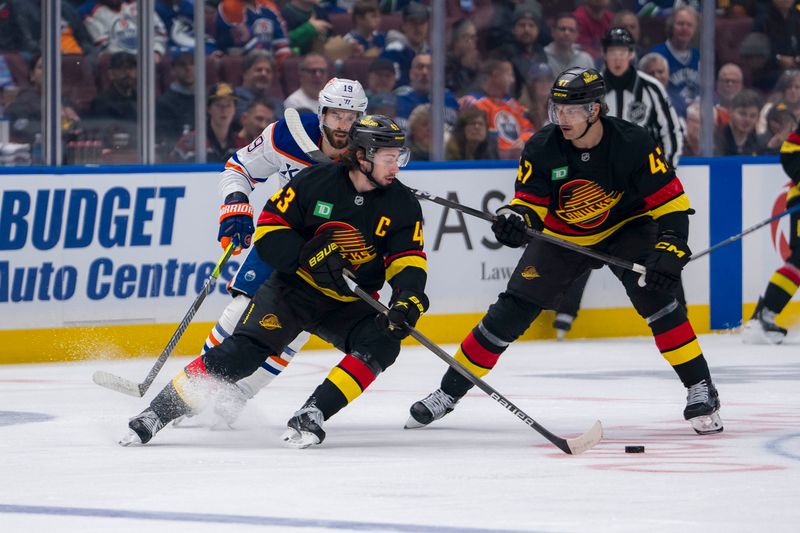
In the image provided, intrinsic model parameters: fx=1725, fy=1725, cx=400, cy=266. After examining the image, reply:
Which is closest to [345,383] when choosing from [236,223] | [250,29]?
[236,223]

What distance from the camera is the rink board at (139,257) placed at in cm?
Result: 780

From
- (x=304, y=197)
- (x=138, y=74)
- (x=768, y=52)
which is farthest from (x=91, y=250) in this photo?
(x=768, y=52)

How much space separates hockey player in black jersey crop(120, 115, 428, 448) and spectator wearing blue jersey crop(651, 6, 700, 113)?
196 inches

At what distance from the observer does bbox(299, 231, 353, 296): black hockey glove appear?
5.05 m

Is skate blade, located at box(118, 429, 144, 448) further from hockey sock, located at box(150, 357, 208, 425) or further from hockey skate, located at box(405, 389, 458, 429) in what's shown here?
hockey skate, located at box(405, 389, 458, 429)

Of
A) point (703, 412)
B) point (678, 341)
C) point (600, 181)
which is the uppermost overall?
point (600, 181)

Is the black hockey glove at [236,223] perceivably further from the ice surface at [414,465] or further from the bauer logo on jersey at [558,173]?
the bauer logo on jersey at [558,173]

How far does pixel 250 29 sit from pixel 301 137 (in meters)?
3.36

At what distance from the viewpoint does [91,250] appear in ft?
26.1

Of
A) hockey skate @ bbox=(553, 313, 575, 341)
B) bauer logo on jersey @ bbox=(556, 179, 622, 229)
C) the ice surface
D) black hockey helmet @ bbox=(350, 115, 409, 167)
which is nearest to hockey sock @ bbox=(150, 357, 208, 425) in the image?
the ice surface

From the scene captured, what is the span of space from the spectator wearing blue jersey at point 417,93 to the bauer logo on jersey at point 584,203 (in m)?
3.70

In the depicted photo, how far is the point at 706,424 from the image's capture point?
5438 mm

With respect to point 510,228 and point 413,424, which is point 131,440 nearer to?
point 413,424

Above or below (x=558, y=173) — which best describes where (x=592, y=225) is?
below
